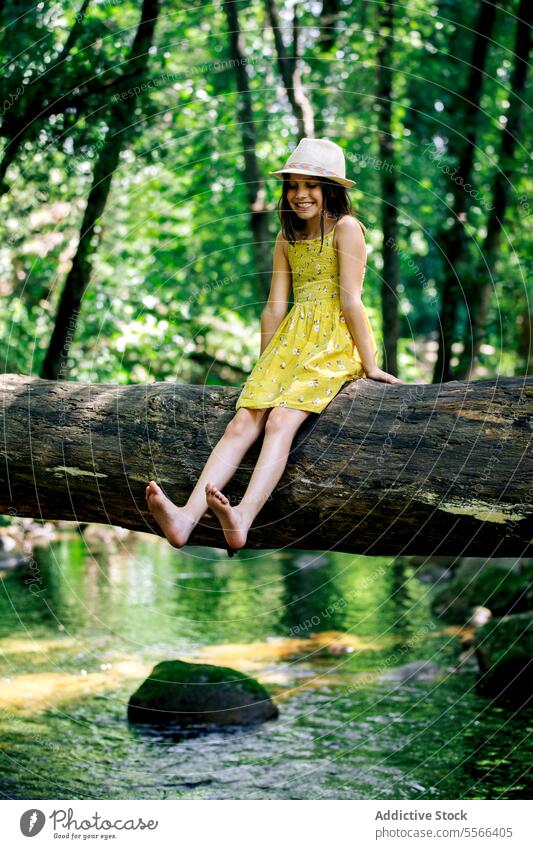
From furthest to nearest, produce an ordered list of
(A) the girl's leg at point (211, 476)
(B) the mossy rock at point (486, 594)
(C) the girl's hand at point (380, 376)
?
1. (B) the mossy rock at point (486, 594)
2. (C) the girl's hand at point (380, 376)
3. (A) the girl's leg at point (211, 476)

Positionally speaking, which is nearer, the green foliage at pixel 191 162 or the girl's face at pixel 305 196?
the girl's face at pixel 305 196

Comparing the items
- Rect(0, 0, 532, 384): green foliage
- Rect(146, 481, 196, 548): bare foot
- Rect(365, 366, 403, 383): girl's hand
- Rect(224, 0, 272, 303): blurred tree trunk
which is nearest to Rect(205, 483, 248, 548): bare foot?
Rect(146, 481, 196, 548): bare foot

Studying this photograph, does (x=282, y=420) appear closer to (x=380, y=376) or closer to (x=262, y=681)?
(x=380, y=376)

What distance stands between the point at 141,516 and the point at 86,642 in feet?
16.0

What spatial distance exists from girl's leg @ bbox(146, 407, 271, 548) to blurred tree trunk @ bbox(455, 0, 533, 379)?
638 cm

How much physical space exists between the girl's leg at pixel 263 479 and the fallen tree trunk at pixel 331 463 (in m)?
0.11

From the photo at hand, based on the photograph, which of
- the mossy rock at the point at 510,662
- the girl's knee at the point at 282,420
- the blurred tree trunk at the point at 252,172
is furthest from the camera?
the blurred tree trunk at the point at 252,172

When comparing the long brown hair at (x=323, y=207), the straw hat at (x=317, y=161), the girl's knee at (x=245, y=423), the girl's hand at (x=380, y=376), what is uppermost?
the straw hat at (x=317, y=161)

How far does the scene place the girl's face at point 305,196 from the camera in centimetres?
519

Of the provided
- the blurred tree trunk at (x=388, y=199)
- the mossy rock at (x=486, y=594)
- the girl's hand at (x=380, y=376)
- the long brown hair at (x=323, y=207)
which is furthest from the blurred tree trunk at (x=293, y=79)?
the girl's hand at (x=380, y=376)

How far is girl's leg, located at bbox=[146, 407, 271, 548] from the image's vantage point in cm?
433

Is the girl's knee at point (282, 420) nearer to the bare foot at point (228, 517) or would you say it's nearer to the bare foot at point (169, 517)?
the bare foot at point (228, 517)

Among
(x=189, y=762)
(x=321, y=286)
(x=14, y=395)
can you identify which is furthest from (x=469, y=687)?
(x=14, y=395)

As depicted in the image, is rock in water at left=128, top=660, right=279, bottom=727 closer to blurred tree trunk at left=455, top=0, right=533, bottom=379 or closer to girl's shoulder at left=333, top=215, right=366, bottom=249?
girl's shoulder at left=333, top=215, right=366, bottom=249
